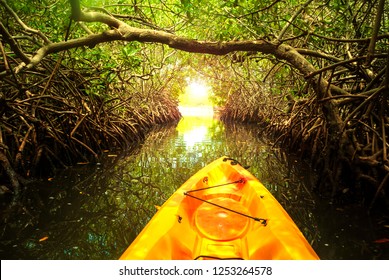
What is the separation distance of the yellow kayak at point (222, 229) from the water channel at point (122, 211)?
2.08 feet

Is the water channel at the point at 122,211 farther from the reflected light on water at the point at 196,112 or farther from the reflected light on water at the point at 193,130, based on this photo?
the reflected light on water at the point at 196,112

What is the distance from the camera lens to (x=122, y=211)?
150 inches

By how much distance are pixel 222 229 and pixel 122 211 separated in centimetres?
148

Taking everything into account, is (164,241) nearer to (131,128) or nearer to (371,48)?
(371,48)

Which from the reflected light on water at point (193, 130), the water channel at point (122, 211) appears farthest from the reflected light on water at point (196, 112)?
the water channel at point (122, 211)

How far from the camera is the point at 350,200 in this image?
3.97 metres

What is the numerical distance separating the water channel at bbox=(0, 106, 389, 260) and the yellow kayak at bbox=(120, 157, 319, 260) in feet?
2.08

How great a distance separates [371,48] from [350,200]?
1.98 m

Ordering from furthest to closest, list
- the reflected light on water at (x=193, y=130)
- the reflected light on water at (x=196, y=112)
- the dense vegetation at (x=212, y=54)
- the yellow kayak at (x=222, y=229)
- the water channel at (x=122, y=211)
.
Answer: the reflected light on water at (x=196, y=112) → the reflected light on water at (x=193, y=130) → the dense vegetation at (x=212, y=54) → the water channel at (x=122, y=211) → the yellow kayak at (x=222, y=229)

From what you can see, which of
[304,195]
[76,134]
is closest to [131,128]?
[76,134]

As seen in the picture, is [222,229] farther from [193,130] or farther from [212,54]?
[193,130]

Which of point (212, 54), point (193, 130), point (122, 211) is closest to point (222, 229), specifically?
point (122, 211)

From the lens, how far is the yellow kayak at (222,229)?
208cm

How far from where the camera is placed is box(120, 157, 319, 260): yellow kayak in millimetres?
2080
